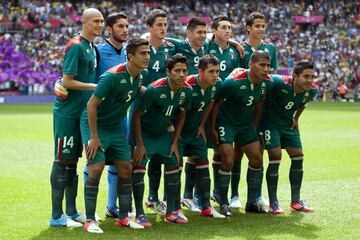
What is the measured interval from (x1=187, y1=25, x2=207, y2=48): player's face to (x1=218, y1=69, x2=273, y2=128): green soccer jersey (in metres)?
0.65

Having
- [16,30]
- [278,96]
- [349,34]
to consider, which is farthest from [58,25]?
[278,96]

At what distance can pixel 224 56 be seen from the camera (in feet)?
31.4

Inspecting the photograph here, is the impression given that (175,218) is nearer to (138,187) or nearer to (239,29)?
(138,187)

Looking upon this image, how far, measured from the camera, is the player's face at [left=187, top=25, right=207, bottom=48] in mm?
8916

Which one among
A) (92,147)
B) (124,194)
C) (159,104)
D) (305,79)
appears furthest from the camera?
(305,79)

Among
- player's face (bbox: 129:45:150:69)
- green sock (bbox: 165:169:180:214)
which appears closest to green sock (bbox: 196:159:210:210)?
green sock (bbox: 165:169:180:214)

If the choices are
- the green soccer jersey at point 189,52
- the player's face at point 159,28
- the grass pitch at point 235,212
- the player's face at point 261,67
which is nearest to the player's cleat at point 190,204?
the grass pitch at point 235,212

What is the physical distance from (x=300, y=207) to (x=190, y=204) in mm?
1439

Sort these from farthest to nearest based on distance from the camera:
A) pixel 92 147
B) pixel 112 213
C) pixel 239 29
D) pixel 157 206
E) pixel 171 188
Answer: pixel 239 29 → pixel 157 206 → pixel 112 213 → pixel 171 188 → pixel 92 147

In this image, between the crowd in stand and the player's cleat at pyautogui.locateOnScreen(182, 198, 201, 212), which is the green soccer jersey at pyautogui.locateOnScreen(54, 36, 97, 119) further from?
the crowd in stand

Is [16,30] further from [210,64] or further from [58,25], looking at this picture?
[210,64]

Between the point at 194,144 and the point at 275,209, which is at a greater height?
the point at 194,144

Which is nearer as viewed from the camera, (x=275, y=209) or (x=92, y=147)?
(x=92, y=147)

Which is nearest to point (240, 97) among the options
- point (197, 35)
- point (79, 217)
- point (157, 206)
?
point (197, 35)
